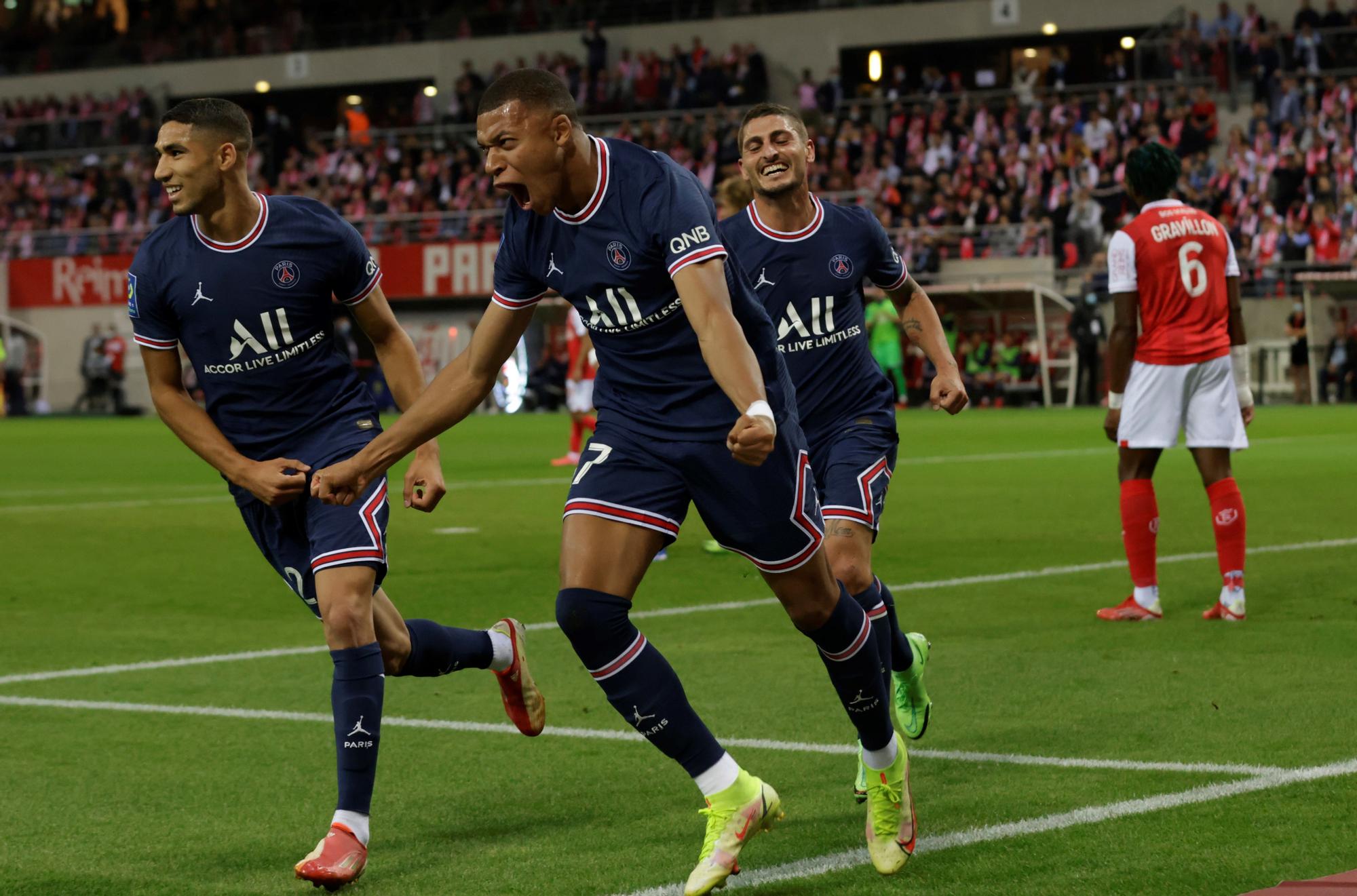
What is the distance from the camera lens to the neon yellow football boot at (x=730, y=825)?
4434 mm

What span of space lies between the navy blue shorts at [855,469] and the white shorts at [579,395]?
11.8 m

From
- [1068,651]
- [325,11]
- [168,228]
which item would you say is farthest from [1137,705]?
[325,11]

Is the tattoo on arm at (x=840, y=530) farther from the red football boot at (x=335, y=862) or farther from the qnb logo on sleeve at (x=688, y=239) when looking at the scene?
the red football boot at (x=335, y=862)

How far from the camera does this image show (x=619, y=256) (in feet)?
15.5

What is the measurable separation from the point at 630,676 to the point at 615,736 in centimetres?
197

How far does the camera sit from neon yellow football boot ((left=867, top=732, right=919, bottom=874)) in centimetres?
468

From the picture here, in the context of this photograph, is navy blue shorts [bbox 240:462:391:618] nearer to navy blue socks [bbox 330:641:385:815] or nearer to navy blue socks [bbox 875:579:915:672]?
navy blue socks [bbox 330:641:385:815]

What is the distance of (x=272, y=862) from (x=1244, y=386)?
6009mm

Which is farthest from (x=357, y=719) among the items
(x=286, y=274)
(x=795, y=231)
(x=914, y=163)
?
(x=914, y=163)

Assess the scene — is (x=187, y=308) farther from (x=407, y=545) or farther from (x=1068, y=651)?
(x=407, y=545)

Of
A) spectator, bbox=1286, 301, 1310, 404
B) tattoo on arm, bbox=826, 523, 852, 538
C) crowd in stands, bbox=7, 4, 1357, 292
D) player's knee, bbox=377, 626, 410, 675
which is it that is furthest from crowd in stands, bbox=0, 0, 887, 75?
player's knee, bbox=377, 626, 410, 675

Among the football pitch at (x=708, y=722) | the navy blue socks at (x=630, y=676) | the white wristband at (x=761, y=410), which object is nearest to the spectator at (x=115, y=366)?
the football pitch at (x=708, y=722)

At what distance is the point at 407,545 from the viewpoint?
1335 centimetres

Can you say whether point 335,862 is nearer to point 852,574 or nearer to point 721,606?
point 852,574
